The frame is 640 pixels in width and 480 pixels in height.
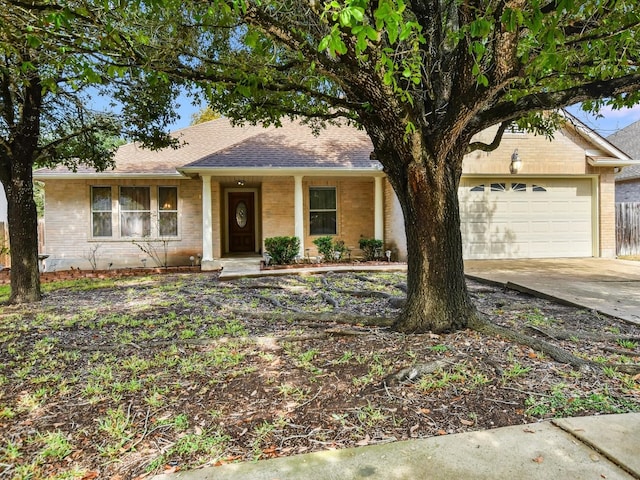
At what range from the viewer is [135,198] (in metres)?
13.2

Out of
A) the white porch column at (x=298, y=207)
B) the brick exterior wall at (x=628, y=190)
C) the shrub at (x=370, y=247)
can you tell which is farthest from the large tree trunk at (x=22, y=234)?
the brick exterior wall at (x=628, y=190)

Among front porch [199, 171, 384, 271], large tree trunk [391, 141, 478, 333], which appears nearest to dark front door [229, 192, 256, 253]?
front porch [199, 171, 384, 271]

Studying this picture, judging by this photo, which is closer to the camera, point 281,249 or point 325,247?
point 281,249

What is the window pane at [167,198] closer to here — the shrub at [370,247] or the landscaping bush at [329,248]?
the landscaping bush at [329,248]

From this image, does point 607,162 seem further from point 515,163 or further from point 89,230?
point 89,230

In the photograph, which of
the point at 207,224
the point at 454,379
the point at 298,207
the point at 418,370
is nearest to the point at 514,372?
the point at 454,379

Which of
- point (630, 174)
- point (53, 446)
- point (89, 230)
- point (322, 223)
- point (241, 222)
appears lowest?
point (53, 446)

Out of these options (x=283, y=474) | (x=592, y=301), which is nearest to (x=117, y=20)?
(x=283, y=474)

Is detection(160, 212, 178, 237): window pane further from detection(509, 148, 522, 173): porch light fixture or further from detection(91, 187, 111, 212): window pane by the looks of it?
detection(509, 148, 522, 173): porch light fixture

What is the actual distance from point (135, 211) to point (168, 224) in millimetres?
1131

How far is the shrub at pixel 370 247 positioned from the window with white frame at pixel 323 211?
1.19 meters

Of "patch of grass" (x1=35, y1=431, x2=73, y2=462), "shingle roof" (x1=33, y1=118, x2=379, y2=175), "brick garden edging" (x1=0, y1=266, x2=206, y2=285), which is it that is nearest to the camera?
"patch of grass" (x1=35, y1=431, x2=73, y2=462)

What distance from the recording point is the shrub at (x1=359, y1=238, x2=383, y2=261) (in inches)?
497

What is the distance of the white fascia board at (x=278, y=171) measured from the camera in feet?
37.2
